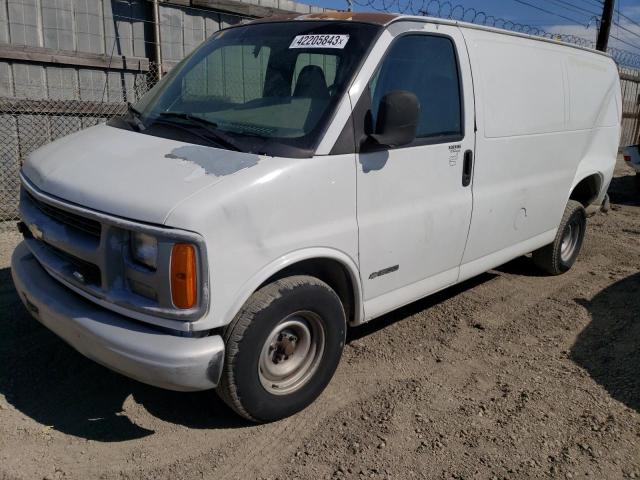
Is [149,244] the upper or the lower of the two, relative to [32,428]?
upper

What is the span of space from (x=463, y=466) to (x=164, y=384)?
5.13 feet

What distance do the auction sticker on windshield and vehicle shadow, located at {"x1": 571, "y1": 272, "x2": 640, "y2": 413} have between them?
2727 mm

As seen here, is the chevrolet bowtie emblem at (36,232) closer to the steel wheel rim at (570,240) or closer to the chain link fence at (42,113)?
the chain link fence at (42,113)

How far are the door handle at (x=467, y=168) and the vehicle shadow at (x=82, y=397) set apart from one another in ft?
7.07

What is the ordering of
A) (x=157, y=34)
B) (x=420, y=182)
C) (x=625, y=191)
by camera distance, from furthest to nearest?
(x=625, y=191) < (x=157, y=34) < (x=420, y=182)

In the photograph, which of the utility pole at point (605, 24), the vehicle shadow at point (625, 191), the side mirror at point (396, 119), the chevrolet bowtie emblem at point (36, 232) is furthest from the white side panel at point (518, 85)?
the utility pole at point (605, 24)

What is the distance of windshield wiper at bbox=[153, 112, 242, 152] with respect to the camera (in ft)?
10.4

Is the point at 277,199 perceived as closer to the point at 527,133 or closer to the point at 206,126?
the point at 206,126

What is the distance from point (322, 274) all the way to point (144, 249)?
3.62 feet

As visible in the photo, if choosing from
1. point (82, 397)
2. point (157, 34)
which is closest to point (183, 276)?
point (82, 397)

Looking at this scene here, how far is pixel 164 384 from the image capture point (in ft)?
9.05

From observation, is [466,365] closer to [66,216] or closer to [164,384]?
[164,384]

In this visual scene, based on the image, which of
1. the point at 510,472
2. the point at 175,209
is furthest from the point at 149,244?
the point at 510,472

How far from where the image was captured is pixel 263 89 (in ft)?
11.9
